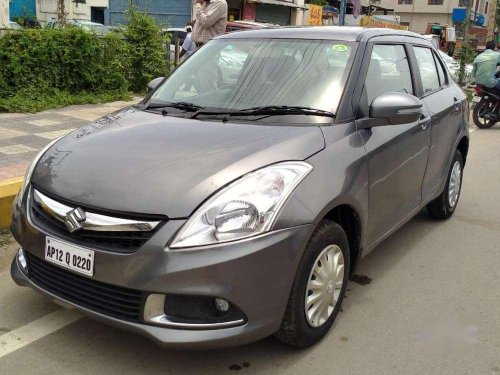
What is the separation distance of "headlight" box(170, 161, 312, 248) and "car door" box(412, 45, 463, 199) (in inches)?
76.4

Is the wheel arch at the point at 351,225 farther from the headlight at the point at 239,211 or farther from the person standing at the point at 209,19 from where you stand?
the person standing at the point at 209,19

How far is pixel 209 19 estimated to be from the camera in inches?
312

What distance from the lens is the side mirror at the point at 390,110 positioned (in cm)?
310

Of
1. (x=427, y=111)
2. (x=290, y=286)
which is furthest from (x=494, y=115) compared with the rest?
(x=290, y=286)

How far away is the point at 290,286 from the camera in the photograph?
246cm

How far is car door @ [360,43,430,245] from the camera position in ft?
10.4

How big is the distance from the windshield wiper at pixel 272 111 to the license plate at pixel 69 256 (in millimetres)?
1105

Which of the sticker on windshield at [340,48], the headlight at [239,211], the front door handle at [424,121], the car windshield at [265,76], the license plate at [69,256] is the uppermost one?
the sticker on windshield at [340,48]

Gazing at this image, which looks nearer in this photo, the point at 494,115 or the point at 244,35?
the point at 244,35

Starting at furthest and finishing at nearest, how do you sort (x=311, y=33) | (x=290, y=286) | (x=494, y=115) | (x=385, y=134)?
(x=494, y=115) → (x=311, y=33) → (x=385, y=134) → (x=290, y=286)

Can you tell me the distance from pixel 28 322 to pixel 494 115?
31.8 ft

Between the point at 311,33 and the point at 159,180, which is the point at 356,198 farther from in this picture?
the point at 311,33

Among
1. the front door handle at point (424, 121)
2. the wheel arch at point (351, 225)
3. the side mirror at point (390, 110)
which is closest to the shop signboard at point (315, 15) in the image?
the front door handle at point (424, 121)

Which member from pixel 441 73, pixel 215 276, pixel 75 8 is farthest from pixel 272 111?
pixel 75 8
